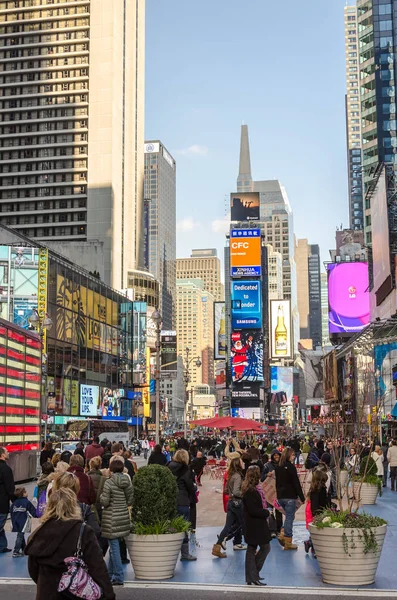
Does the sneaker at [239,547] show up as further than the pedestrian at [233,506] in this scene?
Yes

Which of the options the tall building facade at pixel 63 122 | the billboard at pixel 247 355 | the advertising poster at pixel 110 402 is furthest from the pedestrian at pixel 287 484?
the billboard at pixel 247 355

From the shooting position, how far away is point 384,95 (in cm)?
13312

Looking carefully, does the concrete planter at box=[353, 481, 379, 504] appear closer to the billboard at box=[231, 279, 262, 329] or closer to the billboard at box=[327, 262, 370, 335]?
the billboard at box=[327, 262, 370, 335]

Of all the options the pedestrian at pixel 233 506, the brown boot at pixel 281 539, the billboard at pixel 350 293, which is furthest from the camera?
the billboard at pixel 350 293

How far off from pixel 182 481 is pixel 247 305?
126623 millimetres

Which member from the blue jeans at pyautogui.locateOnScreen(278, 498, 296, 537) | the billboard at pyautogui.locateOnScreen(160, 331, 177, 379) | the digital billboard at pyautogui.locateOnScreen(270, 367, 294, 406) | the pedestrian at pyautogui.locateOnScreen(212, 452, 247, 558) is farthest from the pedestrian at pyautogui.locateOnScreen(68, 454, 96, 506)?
the digital billboard at pyautogui.locateOnScreen(270, 367, 294, 406)

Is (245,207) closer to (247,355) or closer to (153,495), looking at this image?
(247,355)

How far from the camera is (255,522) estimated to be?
11273mm

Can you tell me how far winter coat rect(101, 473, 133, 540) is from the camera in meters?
11.6

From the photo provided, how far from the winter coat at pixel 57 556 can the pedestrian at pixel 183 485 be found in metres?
8.21

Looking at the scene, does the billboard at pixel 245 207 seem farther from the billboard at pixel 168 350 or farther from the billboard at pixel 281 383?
the billboard at pixel 168 350

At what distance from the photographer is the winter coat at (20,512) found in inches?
551

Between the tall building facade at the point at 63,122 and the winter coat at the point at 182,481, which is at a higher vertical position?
the tall building facade at the point at 63,122

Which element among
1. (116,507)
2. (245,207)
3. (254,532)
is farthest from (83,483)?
(245,207)
